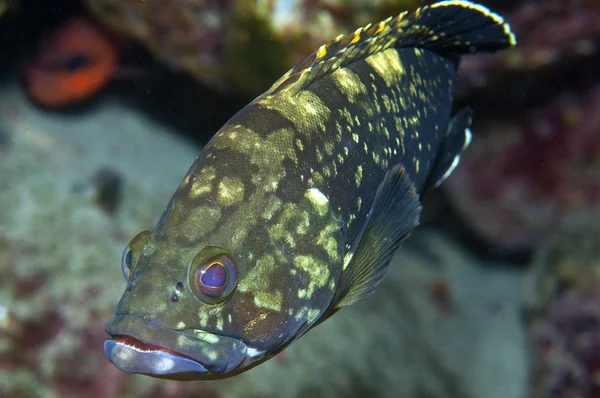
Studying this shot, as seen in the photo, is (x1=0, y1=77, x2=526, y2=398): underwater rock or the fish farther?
the fish

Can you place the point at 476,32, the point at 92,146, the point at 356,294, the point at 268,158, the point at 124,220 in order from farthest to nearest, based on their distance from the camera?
1. the point at 92,146
2. the point at 124,220
3. the point at 476,32
4. the point at 356,294
5. the point at 268,158

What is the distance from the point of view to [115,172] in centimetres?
634

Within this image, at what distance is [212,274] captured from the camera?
2125 mm

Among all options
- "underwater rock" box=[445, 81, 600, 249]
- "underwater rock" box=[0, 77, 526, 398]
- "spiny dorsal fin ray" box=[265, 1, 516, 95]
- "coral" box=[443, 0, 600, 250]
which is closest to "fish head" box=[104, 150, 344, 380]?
"spiny dorsal fin ray" box=[265, 1, 516, 95]

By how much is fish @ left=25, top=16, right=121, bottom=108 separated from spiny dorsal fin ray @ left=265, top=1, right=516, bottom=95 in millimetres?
4691

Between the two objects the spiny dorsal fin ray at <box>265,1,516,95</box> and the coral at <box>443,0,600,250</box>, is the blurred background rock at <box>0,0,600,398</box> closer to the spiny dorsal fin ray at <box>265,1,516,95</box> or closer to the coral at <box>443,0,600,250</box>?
the coral at <box>443,0,600,250</box>

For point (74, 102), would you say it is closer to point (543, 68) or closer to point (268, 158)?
point (268, 158)

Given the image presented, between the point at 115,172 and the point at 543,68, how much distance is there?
529 centimetres

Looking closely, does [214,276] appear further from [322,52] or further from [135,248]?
[322,52]

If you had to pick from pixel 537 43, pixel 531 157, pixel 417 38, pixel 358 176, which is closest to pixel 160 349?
pixel 358 176

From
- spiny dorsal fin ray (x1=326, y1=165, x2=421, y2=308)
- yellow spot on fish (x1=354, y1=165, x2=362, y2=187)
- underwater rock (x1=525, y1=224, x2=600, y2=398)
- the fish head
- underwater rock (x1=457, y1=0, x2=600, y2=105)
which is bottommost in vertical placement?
underwater rock (x1=525, y1=224, x2=600, y2=398)

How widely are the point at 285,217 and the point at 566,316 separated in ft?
16.8

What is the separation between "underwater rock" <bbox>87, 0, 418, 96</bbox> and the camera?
→ 180 inches

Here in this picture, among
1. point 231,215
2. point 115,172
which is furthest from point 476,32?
point 115,172
